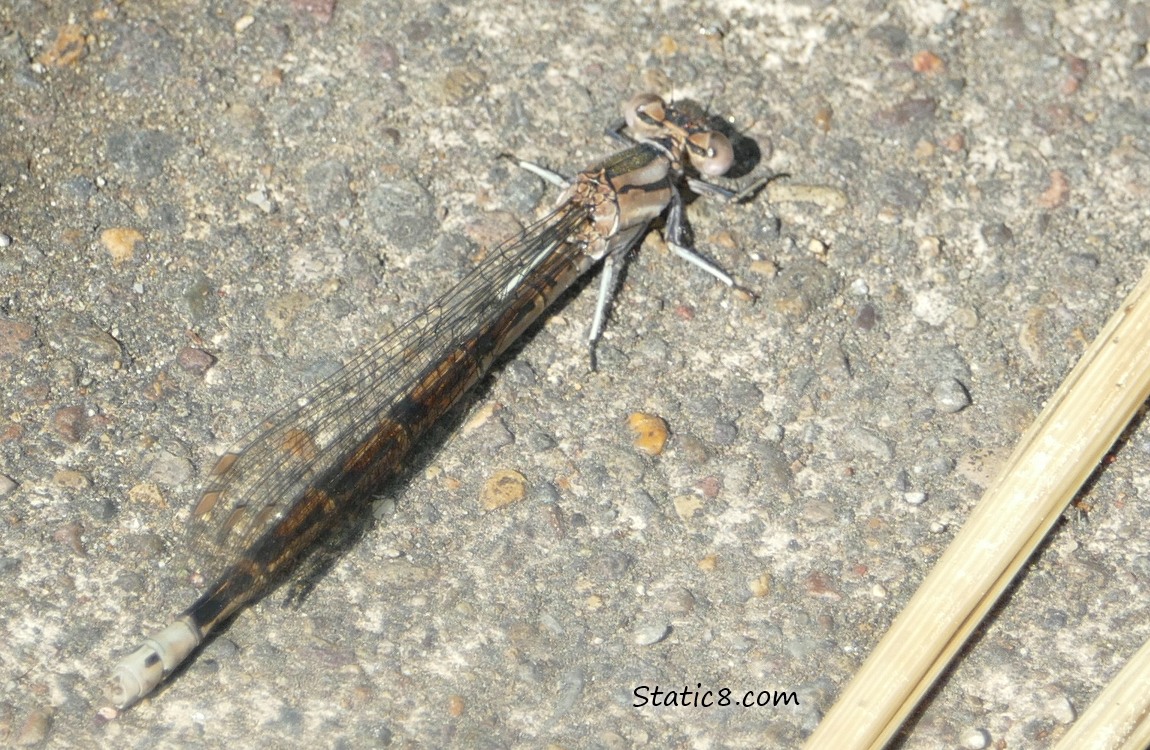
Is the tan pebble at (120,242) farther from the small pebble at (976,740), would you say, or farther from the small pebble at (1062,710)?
the small pebble at (1062,710)

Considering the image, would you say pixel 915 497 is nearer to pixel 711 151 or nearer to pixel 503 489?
pixel 503 489

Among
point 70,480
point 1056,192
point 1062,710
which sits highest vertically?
point 1056,192

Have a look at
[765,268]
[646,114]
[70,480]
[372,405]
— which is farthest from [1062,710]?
[70,480]

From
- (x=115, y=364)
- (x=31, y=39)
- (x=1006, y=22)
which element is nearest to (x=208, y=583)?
(x=115, y=364)

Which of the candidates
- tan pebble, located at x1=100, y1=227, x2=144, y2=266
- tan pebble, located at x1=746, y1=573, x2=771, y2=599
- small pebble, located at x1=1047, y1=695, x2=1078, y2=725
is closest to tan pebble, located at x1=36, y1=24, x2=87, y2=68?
tan pebble, located at x1=100, y1=227, x2=144, y2=266

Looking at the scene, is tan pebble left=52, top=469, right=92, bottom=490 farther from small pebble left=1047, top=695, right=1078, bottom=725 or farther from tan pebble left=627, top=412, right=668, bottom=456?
small pebble left=1047, top=695, right=1078, bottom=725
